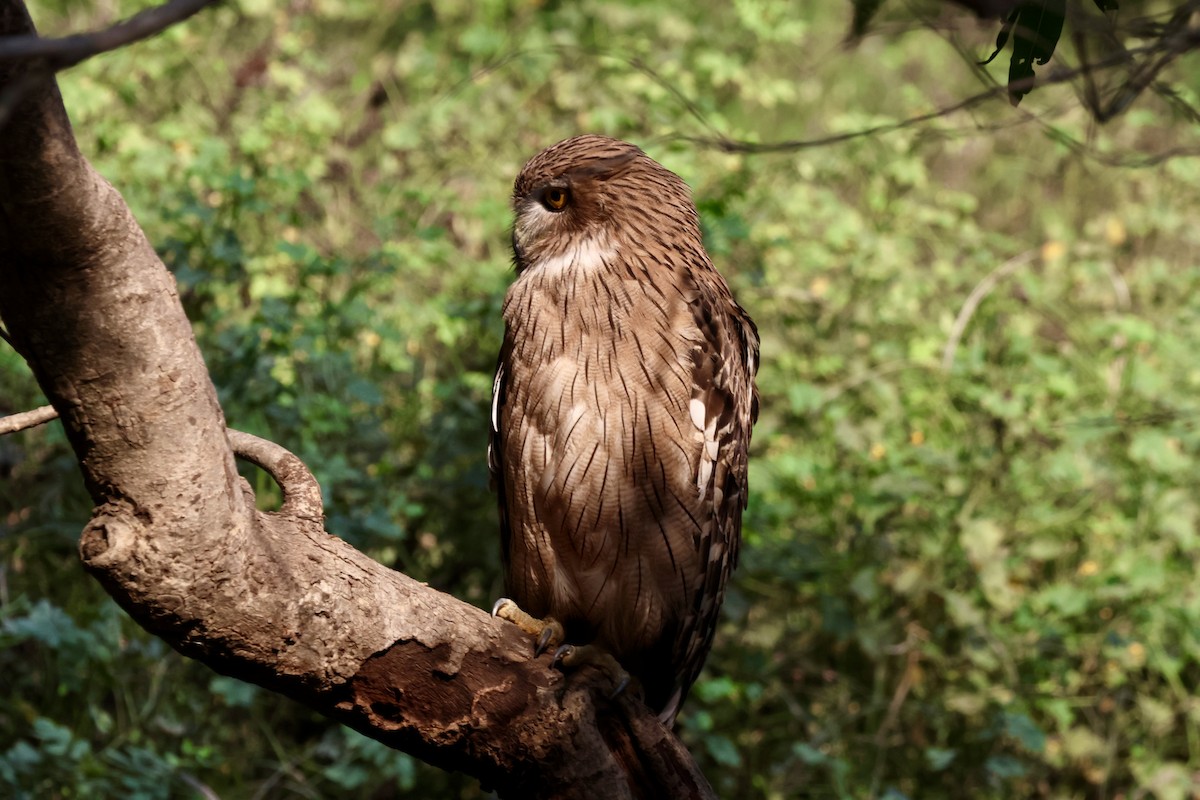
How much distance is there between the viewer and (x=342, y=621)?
1.97 meters

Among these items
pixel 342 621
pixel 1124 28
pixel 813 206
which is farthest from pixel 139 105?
pixel 1124 28

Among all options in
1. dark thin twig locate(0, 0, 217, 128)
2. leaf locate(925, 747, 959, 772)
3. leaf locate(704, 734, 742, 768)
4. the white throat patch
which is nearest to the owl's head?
the white throat patch

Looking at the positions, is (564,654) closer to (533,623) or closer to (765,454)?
(533,623)

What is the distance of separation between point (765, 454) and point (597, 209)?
77.7 inches

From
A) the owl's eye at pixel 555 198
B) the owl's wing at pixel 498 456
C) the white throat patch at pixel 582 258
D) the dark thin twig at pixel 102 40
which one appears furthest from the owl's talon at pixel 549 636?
the dark thin twig at pixel 102 40

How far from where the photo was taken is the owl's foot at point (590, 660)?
2.49 meters

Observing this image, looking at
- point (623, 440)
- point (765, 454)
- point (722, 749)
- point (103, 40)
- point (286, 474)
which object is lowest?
point (722, 749)

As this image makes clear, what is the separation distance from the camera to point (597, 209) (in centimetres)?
278

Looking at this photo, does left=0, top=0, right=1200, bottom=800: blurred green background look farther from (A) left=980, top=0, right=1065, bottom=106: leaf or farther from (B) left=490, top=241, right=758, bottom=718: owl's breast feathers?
(A) left=980, top=0, right=1065, bottom=106: leaf

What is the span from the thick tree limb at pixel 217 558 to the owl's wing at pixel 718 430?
21.6 inches

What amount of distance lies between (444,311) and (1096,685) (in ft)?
8.10

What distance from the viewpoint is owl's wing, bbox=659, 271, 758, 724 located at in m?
2.72

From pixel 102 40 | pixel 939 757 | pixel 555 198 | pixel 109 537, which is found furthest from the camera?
pixel 939 757

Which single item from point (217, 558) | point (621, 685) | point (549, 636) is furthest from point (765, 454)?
point (217, 558)
